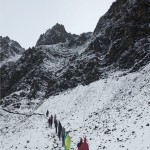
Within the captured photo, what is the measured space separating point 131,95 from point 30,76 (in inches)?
1404

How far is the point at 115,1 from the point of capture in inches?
2363

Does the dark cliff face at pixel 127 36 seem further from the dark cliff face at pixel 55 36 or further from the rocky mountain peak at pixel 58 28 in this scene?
the rocky mountain peak at pixel 58 28

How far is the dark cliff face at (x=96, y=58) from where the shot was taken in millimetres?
44844

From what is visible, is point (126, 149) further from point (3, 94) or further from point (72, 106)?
point (3, 94)

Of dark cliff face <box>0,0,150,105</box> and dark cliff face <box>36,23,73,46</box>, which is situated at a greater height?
dark cliff face <box>36,23,73,46</box>

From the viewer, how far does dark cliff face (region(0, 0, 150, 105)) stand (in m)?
44.8

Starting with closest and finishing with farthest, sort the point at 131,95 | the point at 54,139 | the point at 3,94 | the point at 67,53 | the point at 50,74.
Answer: the point at 54,139 < the point at 131,95 < the point at 50,74 < the point at 3,94 < the point at 67,53

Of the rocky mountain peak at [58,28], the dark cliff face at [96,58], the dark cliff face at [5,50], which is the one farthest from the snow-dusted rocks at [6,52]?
the dark cliff face at [96,58]

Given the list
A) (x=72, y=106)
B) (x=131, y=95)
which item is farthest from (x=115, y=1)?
(x=131, y=95)

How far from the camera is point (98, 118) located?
29453 millimetres

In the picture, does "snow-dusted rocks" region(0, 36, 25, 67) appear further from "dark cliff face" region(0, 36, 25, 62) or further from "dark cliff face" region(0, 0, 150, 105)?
"dark cliff face" region(0, 0, 150, 105)

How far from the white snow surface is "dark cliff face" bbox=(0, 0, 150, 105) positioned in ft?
12.2

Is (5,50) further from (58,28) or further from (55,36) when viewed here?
(58,28)

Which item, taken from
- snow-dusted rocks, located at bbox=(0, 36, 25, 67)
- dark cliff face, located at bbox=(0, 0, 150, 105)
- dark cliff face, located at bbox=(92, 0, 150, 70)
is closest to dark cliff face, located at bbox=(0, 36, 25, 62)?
snow-dusted rocks, located at bbox=(0, 36, 25, 67)
